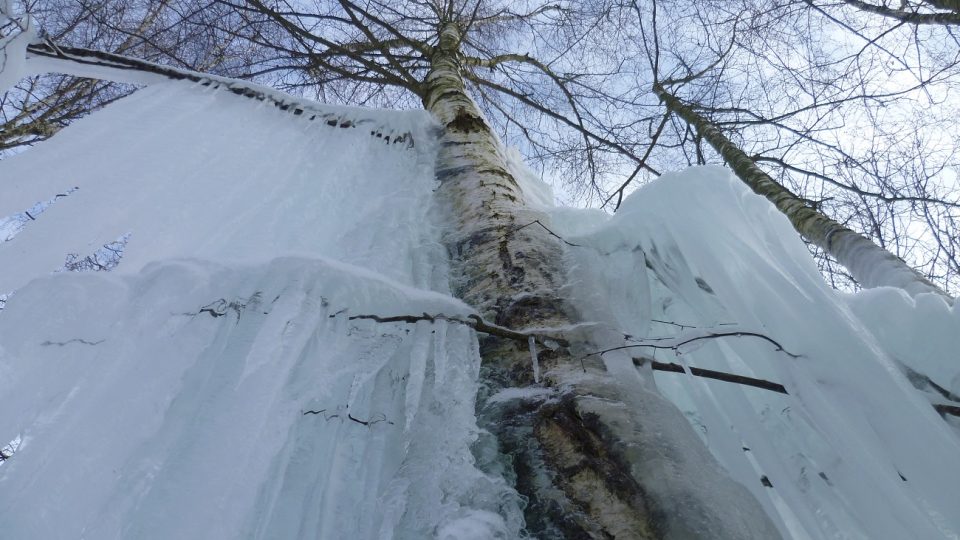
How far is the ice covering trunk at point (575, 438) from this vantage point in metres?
0.59

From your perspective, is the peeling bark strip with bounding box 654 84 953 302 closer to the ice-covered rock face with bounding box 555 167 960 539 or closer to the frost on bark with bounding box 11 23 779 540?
the ice-covered rock face with bounding box 555 167 960 539

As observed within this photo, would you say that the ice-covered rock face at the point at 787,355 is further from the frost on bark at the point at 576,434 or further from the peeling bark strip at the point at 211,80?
the peeling bark strip at the point at 211,80

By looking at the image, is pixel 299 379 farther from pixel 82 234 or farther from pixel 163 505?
pixel 82 234

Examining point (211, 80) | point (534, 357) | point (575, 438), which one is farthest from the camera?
Result: point (211, 80)

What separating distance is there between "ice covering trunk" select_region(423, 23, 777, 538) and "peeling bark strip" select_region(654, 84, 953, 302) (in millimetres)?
1169

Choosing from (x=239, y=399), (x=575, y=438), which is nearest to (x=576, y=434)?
(x=575, y=438)

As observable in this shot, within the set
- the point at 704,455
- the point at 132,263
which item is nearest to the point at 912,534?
the point at 704,455

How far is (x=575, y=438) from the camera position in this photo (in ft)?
2.26

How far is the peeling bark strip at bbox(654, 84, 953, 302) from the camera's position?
64.0 inches

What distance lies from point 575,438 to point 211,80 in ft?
6.35

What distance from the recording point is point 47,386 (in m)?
0.81

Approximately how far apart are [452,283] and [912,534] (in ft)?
2.65

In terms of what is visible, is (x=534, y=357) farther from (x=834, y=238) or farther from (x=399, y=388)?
(x=834, y=238)

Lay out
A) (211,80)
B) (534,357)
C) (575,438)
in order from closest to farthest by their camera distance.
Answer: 1. (575,438)
2. (534,357)
3. (211,80)
